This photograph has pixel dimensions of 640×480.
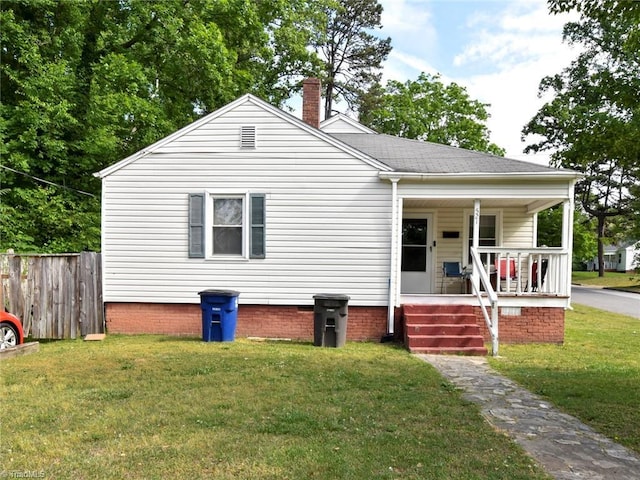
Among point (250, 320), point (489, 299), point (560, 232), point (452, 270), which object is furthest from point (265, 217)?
point (560, 232)

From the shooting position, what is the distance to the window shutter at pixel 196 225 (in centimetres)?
924

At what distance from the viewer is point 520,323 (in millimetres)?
8992

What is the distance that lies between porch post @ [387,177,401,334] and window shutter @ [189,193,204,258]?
3931 millimetres

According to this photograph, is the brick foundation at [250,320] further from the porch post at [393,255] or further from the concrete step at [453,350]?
the concrete step at [453,350]

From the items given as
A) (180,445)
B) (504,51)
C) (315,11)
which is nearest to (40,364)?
(180,445)

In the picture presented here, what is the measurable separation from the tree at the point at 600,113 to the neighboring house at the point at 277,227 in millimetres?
2471

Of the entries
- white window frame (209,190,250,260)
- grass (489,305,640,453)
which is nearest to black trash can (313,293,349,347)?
white window frame (209,190,250,260)

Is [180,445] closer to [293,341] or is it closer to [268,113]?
[293,341]

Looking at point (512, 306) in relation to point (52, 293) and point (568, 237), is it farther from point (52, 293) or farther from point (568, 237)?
point (52, 293)

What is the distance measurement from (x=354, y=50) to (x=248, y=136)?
24.1m

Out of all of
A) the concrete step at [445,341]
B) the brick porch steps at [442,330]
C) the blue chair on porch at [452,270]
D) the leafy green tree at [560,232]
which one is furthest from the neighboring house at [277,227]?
the leafy green tree at [560,232]

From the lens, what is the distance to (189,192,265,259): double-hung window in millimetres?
9227

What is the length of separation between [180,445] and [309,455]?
1.05m

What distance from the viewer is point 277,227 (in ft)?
30.3
